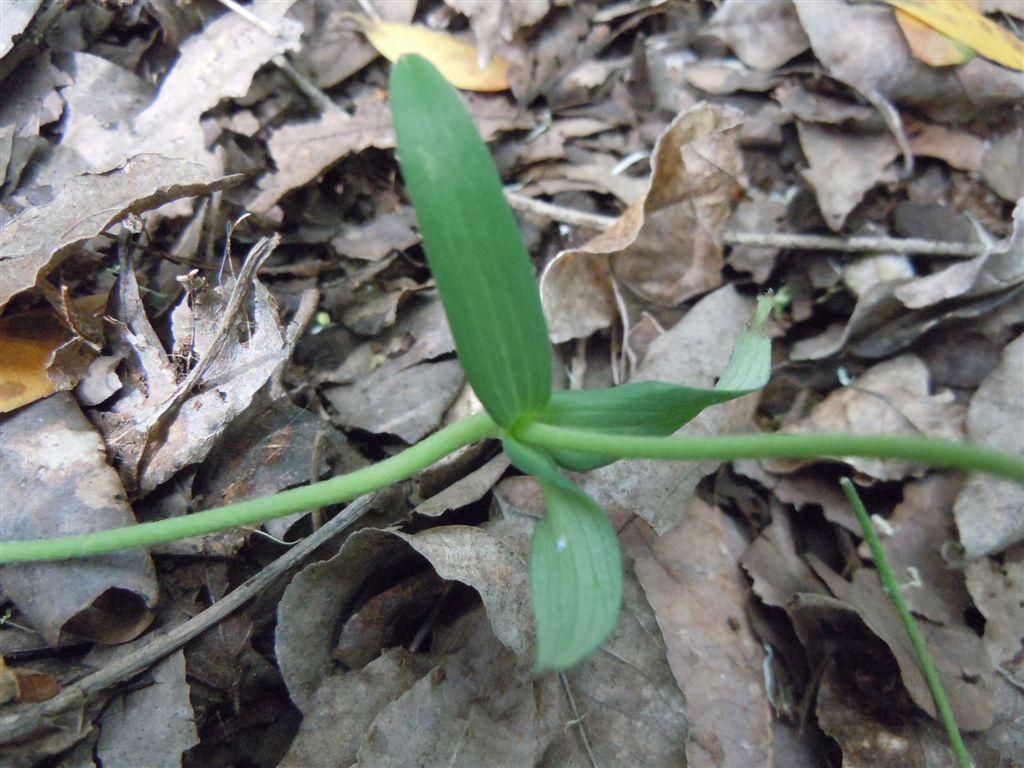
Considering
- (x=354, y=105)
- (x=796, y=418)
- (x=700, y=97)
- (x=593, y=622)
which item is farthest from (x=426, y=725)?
(x=700, y=97)

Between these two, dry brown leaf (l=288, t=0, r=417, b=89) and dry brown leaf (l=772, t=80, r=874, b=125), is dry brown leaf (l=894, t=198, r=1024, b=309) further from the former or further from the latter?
dry brown leaf (l=288, t=0, r=417, b=89)

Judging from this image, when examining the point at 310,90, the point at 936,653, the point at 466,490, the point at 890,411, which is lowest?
the point at 936,653

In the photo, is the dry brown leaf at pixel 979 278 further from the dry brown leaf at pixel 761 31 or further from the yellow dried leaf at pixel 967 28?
the dry brown leaf at pixel 761 31

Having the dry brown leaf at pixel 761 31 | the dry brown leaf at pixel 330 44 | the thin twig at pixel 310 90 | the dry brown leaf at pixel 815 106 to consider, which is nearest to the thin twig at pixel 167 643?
the thin twig at pixel 310 90

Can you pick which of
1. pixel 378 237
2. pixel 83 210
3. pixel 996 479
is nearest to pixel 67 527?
pixel 83 210

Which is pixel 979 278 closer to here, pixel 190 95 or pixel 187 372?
pixel 187 372
